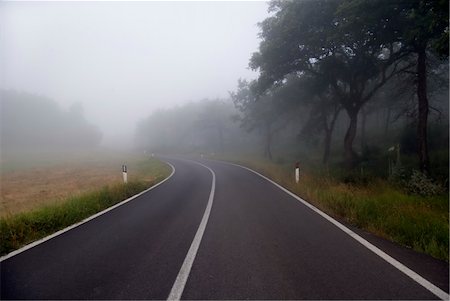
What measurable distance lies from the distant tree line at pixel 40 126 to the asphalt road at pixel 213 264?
8715 cm

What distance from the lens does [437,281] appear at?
427cm

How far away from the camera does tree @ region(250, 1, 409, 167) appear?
15523 millimetres

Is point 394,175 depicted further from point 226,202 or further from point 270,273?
point 270,273

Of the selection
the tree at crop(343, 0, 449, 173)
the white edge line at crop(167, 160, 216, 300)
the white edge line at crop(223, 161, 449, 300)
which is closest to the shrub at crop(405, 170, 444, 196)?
the tree at crop(343, 0, 449, 173)

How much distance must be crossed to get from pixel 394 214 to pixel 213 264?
4.85 meters

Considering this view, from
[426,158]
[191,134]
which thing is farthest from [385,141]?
[191,134]

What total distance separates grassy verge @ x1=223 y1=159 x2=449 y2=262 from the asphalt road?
2.13ft

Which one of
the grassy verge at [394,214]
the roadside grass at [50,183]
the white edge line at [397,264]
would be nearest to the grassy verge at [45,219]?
the roadside grass at [50,183]

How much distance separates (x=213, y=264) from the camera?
16.5 ft

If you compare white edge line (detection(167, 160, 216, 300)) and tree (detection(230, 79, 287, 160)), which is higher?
tree (detection(230, 79, 287, 160))

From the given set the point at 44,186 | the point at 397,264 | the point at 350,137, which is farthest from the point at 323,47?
the point at 44,186

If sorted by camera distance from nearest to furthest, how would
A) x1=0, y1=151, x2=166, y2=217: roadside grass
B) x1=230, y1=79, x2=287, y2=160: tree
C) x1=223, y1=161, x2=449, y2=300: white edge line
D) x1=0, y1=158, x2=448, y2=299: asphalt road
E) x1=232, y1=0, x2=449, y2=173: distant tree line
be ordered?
x1=223, y1=161, x2=449, y2=300: white edge line, x1=0, y1=158, x2=448, y2=299: asphalt road, x1=232, y1=0, x2=449, y2=173: distant tree line, x1=0, y1=151, x2=166, y2=217: roadside grass, x1=230, y1=79, x2=287, y2=160: tree

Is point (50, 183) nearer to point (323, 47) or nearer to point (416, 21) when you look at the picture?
point (323, 47)

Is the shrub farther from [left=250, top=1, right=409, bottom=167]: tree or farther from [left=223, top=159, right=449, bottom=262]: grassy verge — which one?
[left=250, top=1, right=409, bottom=167]: tree
